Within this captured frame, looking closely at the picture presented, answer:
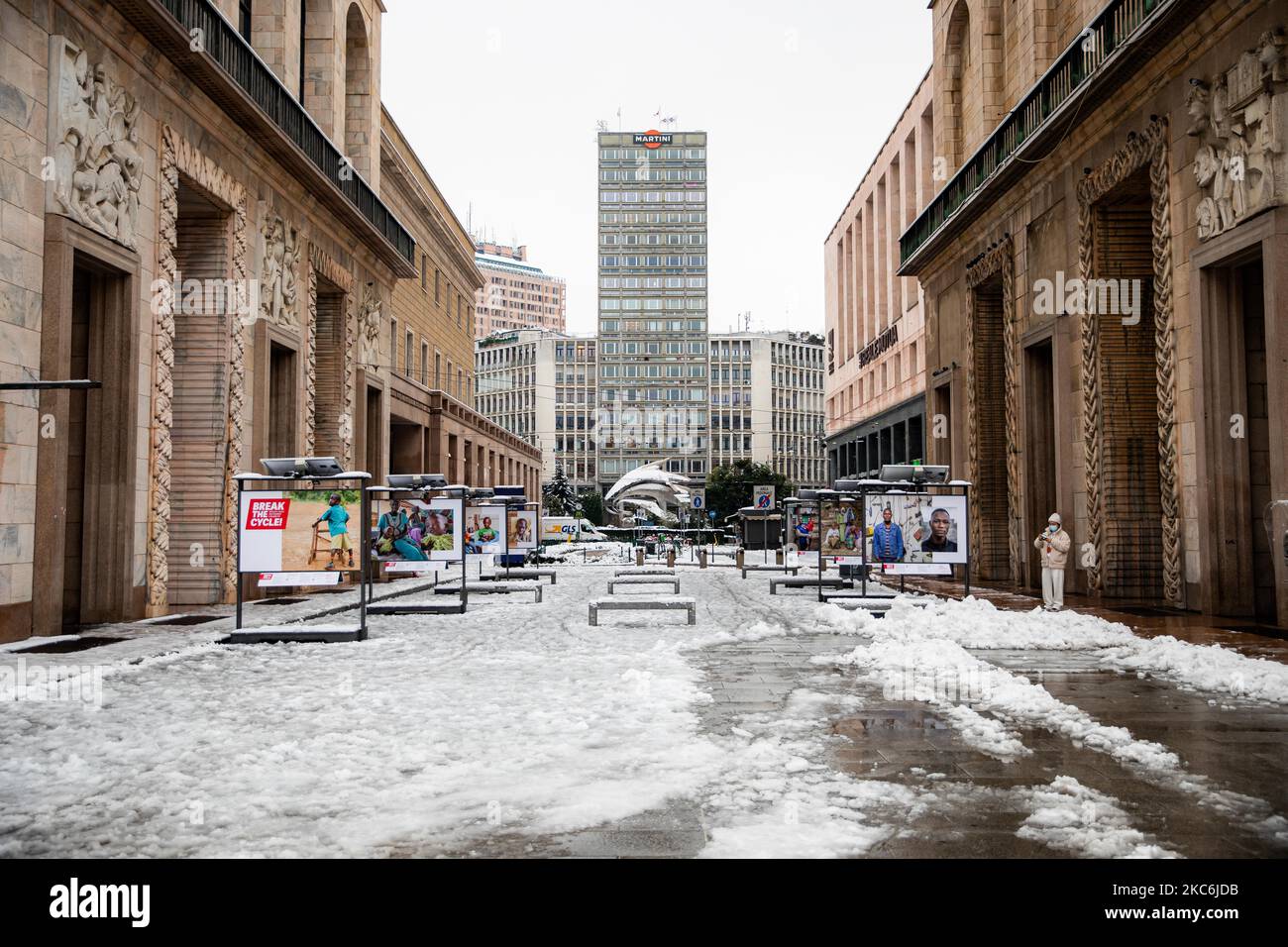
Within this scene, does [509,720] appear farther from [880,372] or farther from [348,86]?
[880,372]

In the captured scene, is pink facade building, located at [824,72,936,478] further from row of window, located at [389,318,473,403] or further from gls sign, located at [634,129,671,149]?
gls sign, located at [634,129,671,149]

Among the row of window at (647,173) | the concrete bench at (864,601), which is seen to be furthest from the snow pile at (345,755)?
the row of window at (647,173)

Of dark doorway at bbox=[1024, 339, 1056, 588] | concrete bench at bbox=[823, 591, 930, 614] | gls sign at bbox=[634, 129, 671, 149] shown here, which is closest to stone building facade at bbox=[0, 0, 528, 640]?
concrete bench at bbox=[823, 591, 930, 614]

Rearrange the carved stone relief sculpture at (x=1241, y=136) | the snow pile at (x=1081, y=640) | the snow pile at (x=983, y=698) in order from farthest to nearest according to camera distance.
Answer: the carved stone relief sculpture at (x=1241, y=136), the snow pile at (x=1081, y=640), the snow pile at (x=983, y=698)

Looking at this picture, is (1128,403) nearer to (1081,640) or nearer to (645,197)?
(1081,640)

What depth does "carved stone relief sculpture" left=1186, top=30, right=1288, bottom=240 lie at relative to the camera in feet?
42.9

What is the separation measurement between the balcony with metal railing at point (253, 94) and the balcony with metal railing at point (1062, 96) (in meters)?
16.0

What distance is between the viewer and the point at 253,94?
63.4ft

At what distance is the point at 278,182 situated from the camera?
21.3m

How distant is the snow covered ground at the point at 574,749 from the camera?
4.50m

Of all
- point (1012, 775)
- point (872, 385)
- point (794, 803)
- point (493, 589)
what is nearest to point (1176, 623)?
point (1012, 775)

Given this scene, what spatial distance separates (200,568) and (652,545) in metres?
35.3

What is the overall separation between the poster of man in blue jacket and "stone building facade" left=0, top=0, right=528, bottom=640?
40.9ft

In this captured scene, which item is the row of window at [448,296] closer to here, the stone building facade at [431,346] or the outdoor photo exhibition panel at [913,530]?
the stone building facade at [431,346]
